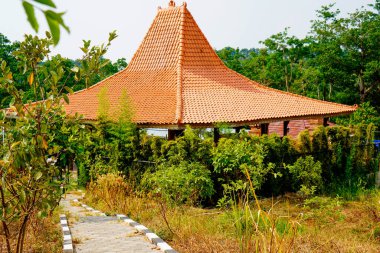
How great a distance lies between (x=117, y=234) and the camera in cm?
730

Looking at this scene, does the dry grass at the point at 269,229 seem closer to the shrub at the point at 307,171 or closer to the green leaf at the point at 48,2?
the shrub at the point at 307,171

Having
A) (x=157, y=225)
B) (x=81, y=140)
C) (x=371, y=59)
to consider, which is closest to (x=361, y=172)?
(x=157, y=225)

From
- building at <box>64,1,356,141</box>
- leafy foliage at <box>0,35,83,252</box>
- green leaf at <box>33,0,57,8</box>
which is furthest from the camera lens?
building at <box>64,1,356,141</box>

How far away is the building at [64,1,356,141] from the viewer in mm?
15695

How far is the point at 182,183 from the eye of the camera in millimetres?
10609

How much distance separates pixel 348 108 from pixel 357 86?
10.8 m

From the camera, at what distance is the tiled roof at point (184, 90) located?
15906mm

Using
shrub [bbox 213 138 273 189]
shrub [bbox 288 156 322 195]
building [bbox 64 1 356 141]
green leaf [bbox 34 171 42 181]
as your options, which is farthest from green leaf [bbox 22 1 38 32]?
building [bbox 64 1 356 141]

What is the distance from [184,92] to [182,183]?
22.2ft

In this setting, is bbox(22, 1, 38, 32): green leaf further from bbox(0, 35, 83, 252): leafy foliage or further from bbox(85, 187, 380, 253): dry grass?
bbox(85, 187, 380, 253): dry grass

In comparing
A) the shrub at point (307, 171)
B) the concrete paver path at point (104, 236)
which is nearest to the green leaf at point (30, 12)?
the concrete paver path at point (104, 236)

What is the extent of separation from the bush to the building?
3.04m

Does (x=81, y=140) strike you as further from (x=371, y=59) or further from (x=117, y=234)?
(x=371, y=59)

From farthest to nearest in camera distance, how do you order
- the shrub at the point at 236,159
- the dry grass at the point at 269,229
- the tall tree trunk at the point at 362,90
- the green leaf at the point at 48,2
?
the tall tree trunk at the point at 362,90
the shrub at the point at 236,159
the dry grass at the point at 269,229
the green leaf at the point at 48,2
